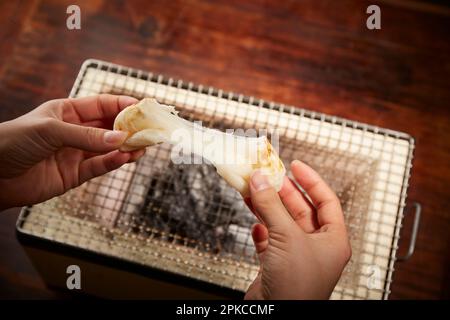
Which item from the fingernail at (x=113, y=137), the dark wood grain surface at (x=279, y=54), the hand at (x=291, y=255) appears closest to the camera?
the hand at (x=291, y=255)

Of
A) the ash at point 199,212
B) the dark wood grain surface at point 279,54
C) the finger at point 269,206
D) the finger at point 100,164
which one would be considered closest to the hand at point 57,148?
the finger at point 100,164

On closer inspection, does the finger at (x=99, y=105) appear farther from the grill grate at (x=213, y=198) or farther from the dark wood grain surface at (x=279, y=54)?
the dark wood grain surface at (x=279, y=54)

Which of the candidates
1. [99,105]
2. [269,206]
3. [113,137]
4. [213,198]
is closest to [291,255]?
[269,206]

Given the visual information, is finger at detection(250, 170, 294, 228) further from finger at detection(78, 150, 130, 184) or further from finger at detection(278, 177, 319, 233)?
finger at detection(78, 150, 130, 184)

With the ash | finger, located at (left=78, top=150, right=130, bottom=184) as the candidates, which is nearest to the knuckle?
finger, located at (left=78, top=150, right=130, bottom=184)

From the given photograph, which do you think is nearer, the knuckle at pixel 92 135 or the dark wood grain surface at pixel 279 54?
the knuckle at pixel 92 135
